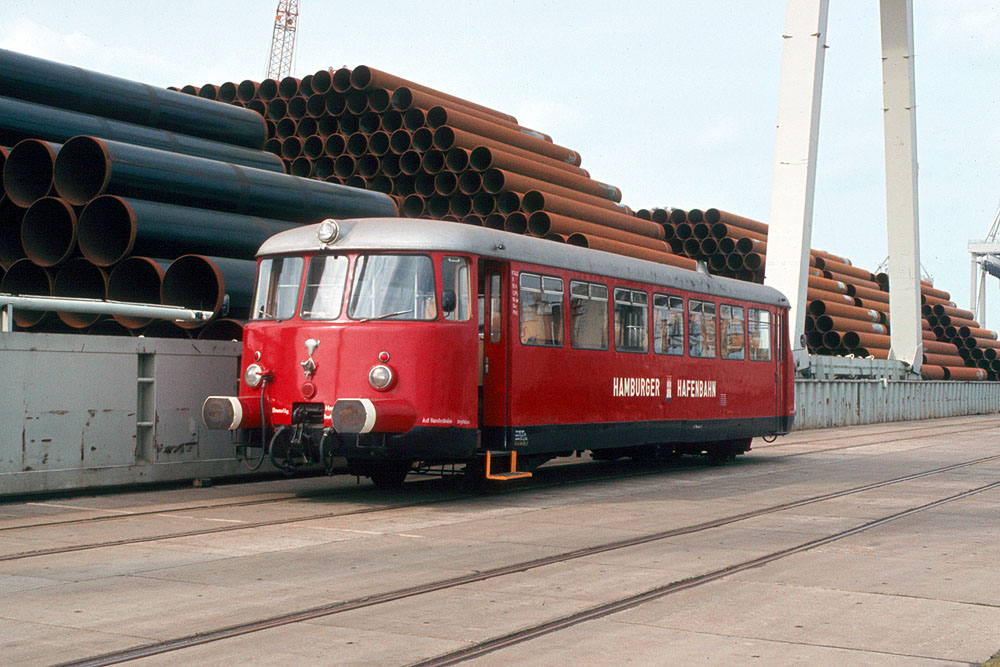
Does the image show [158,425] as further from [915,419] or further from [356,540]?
[915,419]

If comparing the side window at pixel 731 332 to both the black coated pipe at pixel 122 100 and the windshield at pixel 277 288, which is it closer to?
the windshield at pixel 277 288

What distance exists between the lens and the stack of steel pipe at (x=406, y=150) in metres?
23.9

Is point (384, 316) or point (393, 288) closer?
point (384, 316)

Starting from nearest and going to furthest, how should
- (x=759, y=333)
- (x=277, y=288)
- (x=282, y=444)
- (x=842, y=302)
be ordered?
(x=282, y=444) < (x=277, y=288) < (x=759, y=333) < (x=842, y=302)

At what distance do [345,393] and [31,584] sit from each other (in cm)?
474

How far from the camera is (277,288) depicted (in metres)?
12.9

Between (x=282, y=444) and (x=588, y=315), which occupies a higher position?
(x=588, y=315)

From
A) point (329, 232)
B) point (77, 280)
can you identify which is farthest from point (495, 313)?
point (77, 280)

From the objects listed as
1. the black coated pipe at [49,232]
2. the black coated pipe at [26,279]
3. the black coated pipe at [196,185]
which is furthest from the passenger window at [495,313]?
the black coated pipe at [26,279]

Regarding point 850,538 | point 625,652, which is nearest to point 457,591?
point 625,652

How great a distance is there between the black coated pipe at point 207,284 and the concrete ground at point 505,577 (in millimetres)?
2691

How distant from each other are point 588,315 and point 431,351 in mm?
3222

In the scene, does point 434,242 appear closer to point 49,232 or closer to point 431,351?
point 431,351

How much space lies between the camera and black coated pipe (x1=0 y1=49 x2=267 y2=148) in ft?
54.5
